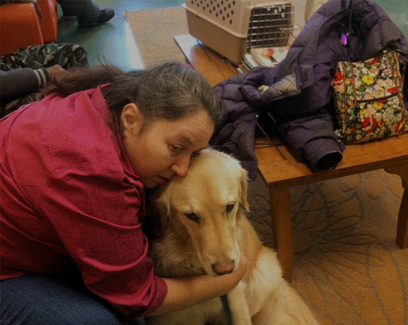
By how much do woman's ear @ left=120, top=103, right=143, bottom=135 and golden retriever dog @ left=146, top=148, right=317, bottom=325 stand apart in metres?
0.18

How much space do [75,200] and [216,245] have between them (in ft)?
1.29

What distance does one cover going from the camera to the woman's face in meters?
0.97

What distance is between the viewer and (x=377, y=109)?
1498mm

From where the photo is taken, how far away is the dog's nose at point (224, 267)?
1.06 m

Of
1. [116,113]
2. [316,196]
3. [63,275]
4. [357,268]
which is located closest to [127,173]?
[116,113]

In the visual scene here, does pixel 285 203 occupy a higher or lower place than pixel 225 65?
lower

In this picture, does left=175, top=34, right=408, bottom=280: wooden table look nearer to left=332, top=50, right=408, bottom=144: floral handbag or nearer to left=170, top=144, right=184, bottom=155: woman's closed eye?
left=332, top=50, right=408, bottom=144: floral handbag

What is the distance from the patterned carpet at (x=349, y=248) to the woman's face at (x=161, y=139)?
997 millimetres

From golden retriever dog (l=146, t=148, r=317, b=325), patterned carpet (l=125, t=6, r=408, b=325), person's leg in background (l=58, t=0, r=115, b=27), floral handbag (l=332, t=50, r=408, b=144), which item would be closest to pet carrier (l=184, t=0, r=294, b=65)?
floral handbag (l=332, t=50, r=408, b=144)

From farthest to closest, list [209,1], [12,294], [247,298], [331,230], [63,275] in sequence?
1. [209,1]
2. [331,230]
3. [247,298]
4. [63,275]
5. [12,294]

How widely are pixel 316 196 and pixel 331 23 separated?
0.94 m

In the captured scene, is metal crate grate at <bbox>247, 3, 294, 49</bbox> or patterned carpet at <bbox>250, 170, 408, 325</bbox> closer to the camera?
patterned carpet at <bbox>250, 170, 408, 325</bbox>

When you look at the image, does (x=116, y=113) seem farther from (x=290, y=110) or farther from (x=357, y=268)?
(x=357, y=268)

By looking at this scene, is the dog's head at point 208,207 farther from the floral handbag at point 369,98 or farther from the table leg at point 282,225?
the floral handbag at point 369,98
